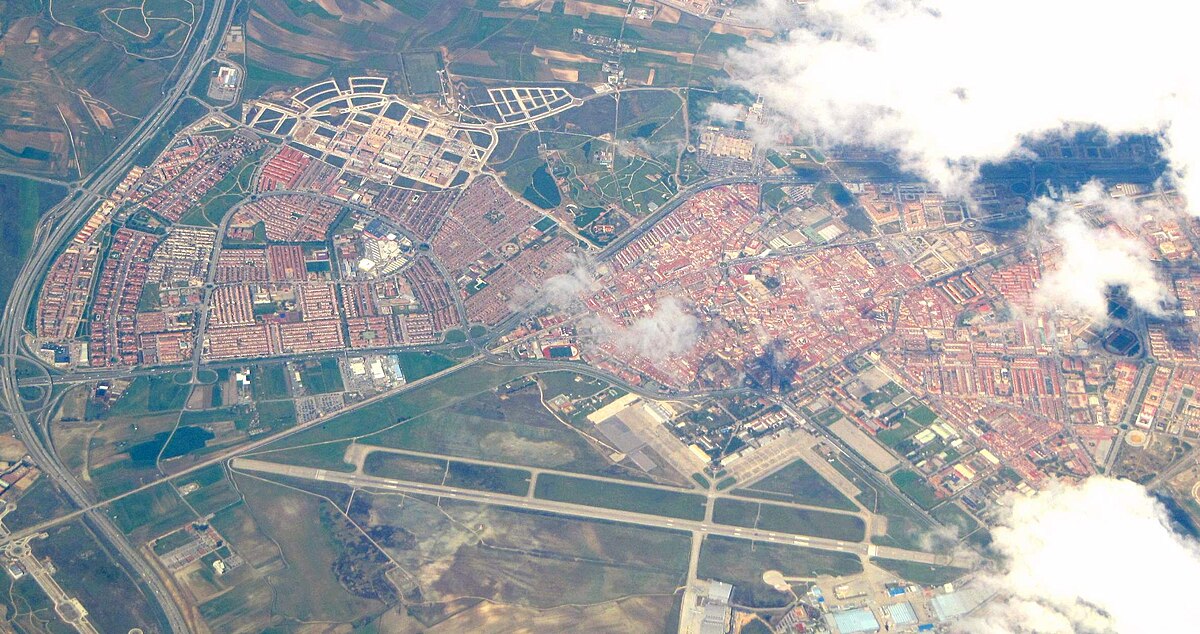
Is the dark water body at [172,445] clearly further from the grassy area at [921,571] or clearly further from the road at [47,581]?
the grassy area at [921,571]

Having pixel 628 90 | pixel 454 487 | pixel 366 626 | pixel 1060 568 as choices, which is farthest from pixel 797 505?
pixel 628 90

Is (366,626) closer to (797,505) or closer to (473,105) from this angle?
(797,505)

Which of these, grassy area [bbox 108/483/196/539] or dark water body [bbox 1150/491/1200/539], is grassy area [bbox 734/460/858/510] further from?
grassy area [bbox 108/483/196/539]

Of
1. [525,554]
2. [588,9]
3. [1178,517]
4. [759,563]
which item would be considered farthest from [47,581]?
[1178,517]

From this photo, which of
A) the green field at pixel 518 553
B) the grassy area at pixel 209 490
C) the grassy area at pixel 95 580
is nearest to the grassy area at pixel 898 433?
the green field at pixel 518 553

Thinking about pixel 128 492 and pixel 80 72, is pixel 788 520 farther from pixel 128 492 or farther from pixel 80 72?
pixel 80 72

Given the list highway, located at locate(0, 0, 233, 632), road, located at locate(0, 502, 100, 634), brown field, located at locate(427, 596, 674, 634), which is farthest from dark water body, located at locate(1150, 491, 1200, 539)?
road, located at locate(0, 502, 100, 634)
